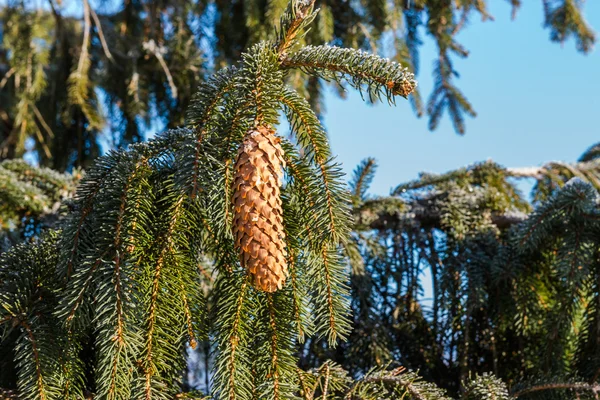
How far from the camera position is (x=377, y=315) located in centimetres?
173

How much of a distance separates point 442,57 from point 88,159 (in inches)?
63.1

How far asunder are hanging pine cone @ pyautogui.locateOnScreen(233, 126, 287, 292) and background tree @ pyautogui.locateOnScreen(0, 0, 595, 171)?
156 centimetres

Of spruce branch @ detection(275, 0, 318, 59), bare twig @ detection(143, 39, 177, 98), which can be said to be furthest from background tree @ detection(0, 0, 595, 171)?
spruce branch @ detection(275, 0, 318, 59)

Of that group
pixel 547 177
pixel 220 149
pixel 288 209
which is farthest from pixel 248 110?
pixel 547 177

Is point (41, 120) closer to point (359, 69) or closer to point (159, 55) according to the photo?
point (159, 55)

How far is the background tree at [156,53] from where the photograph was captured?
2621mm

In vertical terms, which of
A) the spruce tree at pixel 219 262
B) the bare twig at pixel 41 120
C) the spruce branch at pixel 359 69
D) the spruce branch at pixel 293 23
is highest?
the bare twig at pixel 41 120

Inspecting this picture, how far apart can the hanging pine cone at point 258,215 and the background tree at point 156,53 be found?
156 cm

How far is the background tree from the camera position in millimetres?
2621

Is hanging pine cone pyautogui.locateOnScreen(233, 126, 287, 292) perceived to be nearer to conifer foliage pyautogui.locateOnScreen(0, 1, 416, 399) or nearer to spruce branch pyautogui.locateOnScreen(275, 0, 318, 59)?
conifer foliage pyautogui.locateOnScreen(0, 1, 416, 399)

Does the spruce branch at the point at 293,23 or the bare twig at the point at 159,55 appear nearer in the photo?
the spruce branch at the point at 293,23

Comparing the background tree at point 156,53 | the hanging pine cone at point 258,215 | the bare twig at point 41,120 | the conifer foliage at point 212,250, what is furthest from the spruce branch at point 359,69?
the bare twig at point 41,120

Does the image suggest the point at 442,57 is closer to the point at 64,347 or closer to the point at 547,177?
the point at 547,177

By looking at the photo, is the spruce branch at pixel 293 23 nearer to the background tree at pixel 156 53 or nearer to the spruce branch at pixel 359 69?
the spruce branch at pixel 359 69
